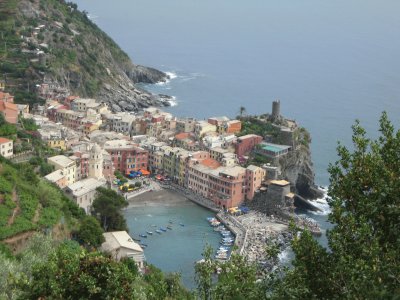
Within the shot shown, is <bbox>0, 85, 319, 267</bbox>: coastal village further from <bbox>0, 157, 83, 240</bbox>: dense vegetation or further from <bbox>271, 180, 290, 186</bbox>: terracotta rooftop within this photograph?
<bbox>0, 157, 83, 240</bbox>: dense vegetation

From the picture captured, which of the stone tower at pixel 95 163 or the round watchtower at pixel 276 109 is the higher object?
the round watchtower at pixel 276 109

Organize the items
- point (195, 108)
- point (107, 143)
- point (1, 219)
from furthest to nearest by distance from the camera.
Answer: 1. point (195, 108)
2. point (107, 143)
3. point (1, 219)

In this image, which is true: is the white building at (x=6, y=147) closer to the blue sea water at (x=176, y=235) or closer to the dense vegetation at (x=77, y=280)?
the blue sea water at (x=176, y=235)

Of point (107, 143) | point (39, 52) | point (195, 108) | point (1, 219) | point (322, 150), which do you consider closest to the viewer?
point (1, 219)

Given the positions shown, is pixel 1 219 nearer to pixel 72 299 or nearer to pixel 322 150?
pixel 72 299

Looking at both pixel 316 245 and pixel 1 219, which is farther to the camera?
pixel 1 219

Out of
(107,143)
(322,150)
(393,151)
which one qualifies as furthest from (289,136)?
(393,151)

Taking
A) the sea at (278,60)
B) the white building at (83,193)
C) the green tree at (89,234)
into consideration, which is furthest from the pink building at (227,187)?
the green tree at (89,234)
